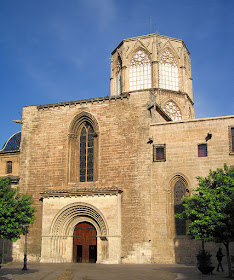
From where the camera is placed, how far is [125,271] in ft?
73.6

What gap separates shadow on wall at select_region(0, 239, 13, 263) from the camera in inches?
1184

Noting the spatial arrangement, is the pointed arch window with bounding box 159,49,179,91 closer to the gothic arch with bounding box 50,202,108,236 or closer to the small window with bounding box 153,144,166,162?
the small window with bounding box 153,144,166,162

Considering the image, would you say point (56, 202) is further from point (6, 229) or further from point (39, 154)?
point (6, 229)

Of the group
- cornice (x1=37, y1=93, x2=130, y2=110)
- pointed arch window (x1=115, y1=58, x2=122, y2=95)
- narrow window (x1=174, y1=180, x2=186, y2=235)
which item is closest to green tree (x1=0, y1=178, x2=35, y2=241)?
narrow window (x1=174, y1=180, x2=186, y2=235)

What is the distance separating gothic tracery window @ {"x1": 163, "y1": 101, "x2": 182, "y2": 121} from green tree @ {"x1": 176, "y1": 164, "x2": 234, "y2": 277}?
18335 millimetres

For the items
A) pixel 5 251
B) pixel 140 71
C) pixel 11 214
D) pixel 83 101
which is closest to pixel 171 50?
pixel 140 71

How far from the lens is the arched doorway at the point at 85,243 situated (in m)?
28.5

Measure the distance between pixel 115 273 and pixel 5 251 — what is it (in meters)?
12.1

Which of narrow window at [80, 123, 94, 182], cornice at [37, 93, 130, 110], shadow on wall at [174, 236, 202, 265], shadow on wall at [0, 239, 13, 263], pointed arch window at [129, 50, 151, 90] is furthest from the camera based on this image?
pointed arch window at [129, 50, 151, 90]

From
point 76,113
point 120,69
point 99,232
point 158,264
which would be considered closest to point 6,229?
point 99,232

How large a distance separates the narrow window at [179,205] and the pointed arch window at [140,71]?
49.8ft

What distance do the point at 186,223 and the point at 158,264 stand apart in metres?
3.29

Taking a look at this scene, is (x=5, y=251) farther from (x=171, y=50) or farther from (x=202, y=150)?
(x=171, y=50)

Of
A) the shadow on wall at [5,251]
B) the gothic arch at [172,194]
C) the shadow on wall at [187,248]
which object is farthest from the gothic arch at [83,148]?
the shadow on wall at [187,248]
